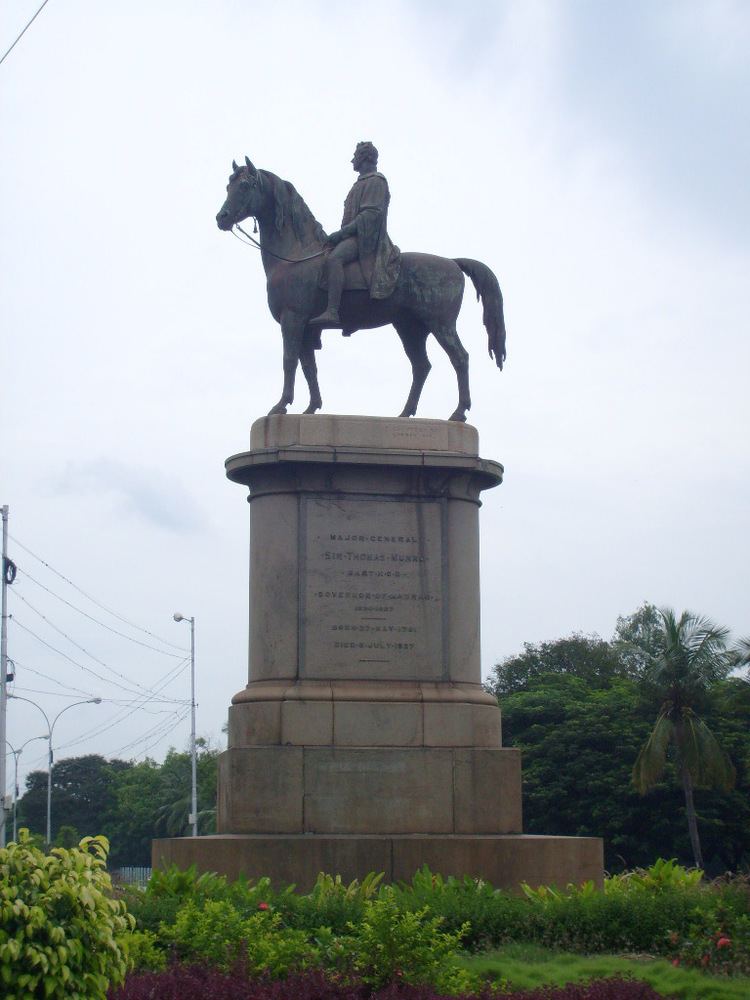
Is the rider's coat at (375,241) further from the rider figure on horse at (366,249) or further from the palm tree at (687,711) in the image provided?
the palm tree at (687,711)

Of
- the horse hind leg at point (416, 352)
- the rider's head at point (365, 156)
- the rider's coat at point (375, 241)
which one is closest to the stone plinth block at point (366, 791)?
the horse hind leg at point (416, 352)

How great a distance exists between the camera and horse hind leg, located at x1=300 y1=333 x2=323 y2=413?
18750 mm

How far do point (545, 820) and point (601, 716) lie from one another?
17.7 feet

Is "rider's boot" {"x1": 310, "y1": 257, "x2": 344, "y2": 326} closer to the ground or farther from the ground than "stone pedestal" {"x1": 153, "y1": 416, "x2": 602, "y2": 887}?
farther from the ground

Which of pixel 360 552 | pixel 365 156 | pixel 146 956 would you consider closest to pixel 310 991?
pixel 146 956

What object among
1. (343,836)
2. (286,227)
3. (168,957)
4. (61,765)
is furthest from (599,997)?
(61,765)

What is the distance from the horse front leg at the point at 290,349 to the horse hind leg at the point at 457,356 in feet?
5.72

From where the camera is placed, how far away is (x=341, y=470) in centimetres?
1758

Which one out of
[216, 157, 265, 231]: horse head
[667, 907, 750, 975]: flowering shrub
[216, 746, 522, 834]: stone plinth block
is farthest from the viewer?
[216, 157, 265, 231]: horse head

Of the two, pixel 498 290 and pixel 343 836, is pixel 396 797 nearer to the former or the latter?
pixel 343 836

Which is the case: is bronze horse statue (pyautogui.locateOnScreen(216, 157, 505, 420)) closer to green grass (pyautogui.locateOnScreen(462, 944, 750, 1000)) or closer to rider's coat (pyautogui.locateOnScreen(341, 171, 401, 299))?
→ rider's coat (pyautogui.locateOnScreen(341, 171, 401, 299))

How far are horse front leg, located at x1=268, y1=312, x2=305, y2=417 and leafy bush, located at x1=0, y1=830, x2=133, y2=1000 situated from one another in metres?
10.5

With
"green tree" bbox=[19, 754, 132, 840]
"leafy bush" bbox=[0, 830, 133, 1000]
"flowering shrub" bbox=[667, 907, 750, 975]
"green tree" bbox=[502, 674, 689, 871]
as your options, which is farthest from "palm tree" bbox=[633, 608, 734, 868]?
"green tree" bbox=[19, 754, 132, 840]

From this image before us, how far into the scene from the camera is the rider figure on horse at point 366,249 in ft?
60.8
